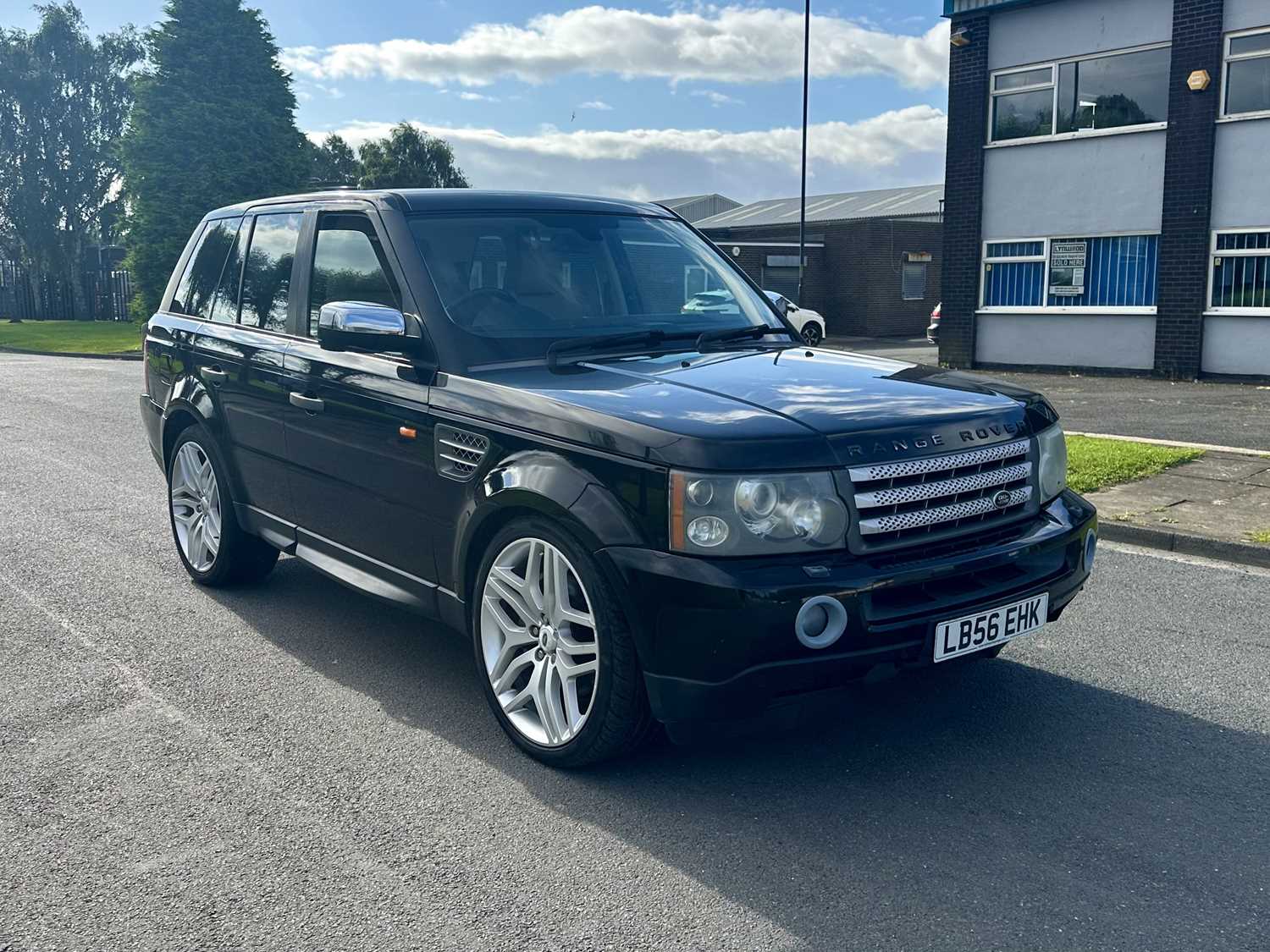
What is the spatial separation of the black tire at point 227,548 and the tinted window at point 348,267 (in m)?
1.14

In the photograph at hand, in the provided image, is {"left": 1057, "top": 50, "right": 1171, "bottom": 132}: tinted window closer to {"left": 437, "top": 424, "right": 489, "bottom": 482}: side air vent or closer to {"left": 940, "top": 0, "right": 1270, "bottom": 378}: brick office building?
{"left": 940, "top": 0, "right": 1270, "bottom": 378}: brick office building

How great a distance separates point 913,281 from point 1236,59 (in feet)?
72.7

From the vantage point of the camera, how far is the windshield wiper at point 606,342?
177 inches

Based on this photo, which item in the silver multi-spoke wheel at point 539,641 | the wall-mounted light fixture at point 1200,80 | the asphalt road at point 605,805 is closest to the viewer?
the asphalt road at point 605,805

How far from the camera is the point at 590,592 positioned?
3662 millimetres

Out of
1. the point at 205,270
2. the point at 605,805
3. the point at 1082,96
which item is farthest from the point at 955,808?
the point at 1082,96

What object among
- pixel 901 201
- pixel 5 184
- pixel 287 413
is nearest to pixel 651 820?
pixel 287 413

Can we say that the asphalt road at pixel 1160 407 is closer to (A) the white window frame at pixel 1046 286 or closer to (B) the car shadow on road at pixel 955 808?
(A) the white window frame at pixel 1046 286

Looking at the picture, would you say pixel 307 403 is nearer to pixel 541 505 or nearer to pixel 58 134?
pixel 541 505

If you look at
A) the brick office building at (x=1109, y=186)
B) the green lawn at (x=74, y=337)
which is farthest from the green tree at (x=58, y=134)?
the brick office building at (x=1109, y=186)

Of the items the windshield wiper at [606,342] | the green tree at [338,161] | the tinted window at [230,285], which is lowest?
the windshield wiper at [606,342]

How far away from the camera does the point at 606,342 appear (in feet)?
15.1

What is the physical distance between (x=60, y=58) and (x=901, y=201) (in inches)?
1709

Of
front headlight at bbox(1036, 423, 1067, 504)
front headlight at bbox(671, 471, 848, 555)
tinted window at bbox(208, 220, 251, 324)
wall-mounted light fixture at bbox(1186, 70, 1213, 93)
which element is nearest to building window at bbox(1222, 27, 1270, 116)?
wall-mounted light fixture at bbox(1186, 70, 1213, 93)
